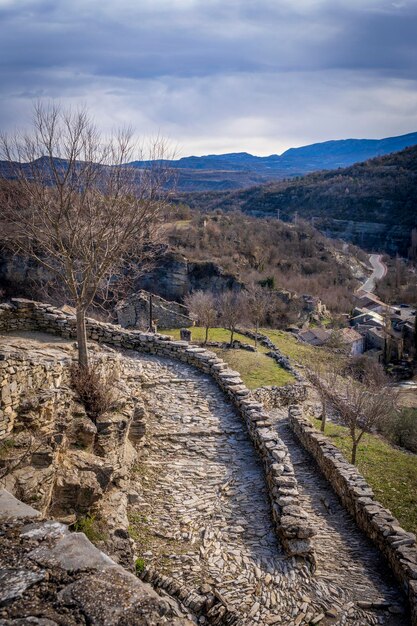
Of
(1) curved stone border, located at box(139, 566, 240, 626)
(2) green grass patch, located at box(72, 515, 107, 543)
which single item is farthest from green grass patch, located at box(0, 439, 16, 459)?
(1) curved stone border, located at box(139, 566, 240, 626)

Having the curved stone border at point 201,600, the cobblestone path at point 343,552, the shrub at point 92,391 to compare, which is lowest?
the cobblestone path at point 343,552

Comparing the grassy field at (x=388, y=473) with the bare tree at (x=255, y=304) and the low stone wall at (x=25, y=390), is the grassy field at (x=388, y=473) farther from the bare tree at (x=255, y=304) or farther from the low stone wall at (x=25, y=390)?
the bare tree at (x=255, y=304)

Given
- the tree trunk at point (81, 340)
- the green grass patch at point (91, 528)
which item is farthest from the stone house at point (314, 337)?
the green grass patch at point (91, 528)

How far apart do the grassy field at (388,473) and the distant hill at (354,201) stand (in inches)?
3415

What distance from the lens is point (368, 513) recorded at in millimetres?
7934

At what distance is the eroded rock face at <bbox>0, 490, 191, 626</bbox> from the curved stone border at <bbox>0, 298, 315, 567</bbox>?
3.69 metres

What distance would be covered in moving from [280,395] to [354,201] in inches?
3906

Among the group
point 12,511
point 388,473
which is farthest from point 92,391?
point 388,473

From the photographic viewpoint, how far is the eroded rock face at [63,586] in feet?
8.65

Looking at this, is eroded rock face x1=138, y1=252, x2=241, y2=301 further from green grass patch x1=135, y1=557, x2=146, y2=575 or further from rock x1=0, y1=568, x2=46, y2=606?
rock x1=0, y1=568, x2=46, y2=606

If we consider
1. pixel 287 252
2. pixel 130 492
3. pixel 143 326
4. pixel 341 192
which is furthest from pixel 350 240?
pixel 130 492

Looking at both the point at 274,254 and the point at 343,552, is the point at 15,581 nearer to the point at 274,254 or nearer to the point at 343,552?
the point at 343,552

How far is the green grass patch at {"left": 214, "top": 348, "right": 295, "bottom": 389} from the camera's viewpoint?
18.0 meters

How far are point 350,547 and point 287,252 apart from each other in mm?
66128
